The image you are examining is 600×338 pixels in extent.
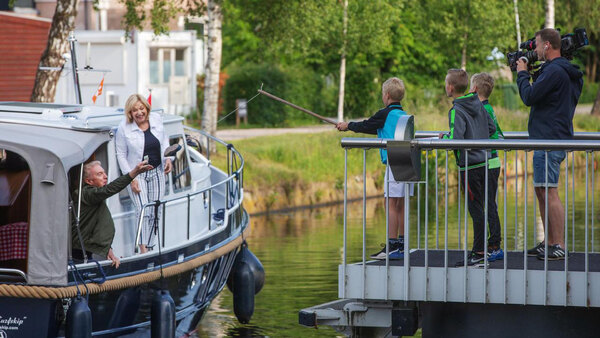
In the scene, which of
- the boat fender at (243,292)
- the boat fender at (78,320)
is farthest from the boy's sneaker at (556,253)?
the boat fender at (243,292)

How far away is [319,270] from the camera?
18906 millimetres

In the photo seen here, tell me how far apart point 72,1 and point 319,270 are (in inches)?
259

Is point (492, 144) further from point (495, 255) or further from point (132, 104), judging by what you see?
point (132, 104)

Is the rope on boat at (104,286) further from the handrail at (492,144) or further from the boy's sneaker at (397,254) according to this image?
the handrail at (492,144)

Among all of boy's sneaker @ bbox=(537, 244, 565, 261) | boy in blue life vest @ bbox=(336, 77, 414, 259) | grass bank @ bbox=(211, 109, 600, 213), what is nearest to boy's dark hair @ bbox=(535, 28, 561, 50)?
boy in blue life vest @ bbox=(336, 77, 414, 259)

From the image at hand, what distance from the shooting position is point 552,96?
9.49 m

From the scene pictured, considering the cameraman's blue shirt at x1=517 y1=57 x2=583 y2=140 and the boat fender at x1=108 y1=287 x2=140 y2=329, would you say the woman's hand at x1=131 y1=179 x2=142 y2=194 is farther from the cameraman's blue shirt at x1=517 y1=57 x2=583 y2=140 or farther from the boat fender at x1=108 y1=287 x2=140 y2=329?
the cameraman's blue shirt at x1=517 y1=57 x2=583 y2=140

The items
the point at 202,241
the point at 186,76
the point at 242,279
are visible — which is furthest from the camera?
the point at 186,76

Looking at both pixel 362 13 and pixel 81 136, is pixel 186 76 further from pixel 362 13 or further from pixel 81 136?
pixel 81 136

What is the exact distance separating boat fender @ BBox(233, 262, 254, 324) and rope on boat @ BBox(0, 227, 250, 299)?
3.88ft

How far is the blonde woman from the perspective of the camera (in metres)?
11.6

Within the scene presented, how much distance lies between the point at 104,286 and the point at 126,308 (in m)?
0.69

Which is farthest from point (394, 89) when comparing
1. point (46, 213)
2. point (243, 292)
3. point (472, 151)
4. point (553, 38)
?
point (243, 292)

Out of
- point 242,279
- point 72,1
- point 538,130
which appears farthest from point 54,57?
point 538,130
